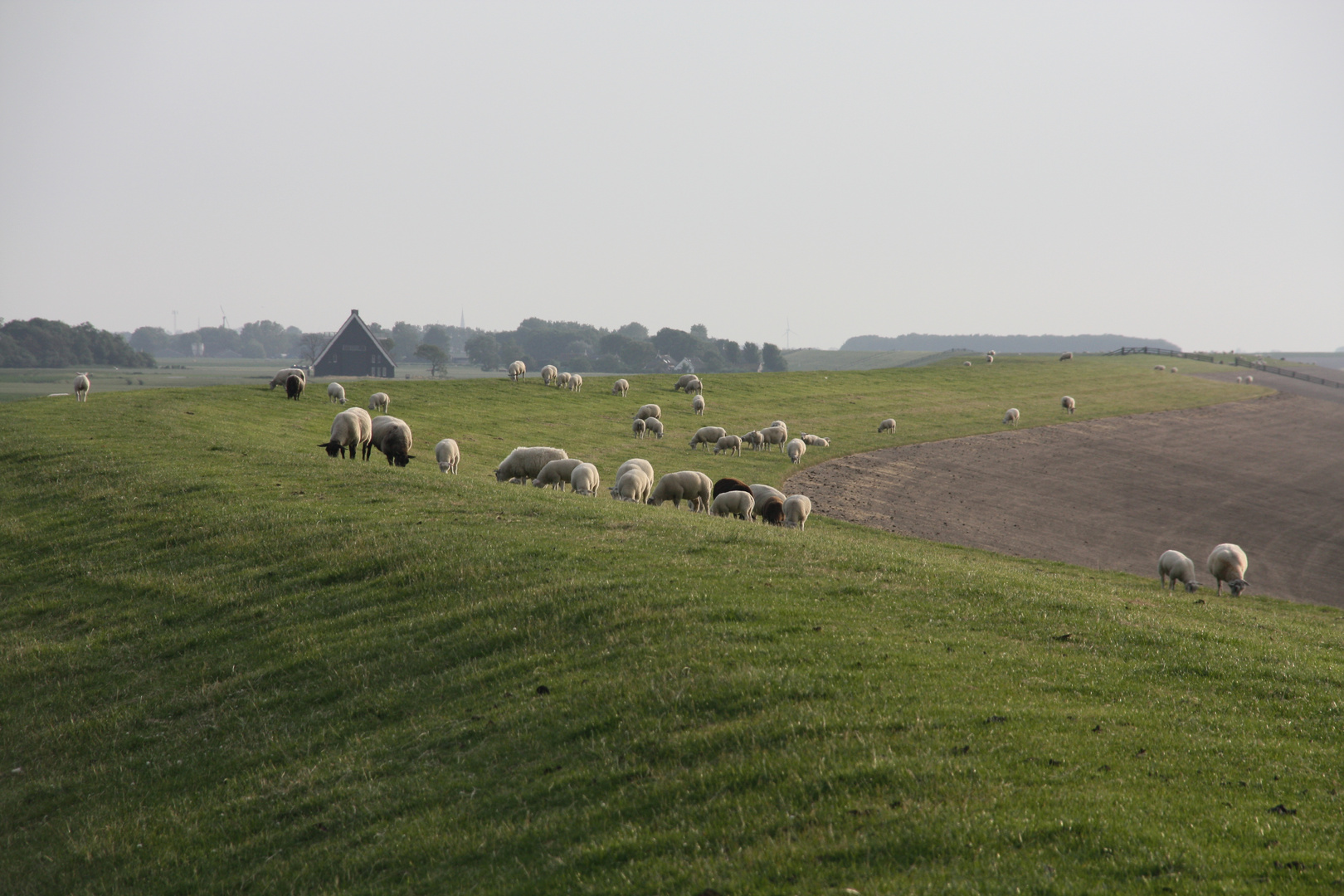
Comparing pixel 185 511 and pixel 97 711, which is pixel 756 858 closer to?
pixel 97 711

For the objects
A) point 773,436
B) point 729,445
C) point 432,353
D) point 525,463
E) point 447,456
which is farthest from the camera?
point 432,353

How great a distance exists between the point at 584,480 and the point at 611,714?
65.8 ft

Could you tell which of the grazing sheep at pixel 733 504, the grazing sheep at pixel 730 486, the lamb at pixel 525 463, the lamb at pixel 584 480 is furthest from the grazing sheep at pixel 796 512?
the lamb at pixel 525 463

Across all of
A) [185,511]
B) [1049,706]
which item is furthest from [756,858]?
[185,511]

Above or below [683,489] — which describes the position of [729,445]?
below

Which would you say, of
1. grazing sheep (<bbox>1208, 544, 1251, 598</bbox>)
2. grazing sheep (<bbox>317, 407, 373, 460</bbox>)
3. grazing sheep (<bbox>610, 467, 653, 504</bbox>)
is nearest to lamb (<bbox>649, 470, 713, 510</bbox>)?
grazing sheep (<bbox>610, 467, 653, 504</bbox>)

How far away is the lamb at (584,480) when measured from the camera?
97.3 ft

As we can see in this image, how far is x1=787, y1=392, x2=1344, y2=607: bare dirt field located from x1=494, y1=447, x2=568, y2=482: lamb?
1237cm

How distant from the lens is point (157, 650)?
47.9ft

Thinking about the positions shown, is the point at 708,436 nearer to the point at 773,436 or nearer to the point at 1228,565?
the point at 773,436

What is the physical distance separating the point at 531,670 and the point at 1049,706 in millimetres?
6273

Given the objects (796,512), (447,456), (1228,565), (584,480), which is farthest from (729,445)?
(1228,565)

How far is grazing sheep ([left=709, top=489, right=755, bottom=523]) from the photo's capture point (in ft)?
100.0

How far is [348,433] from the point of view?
31.9m
